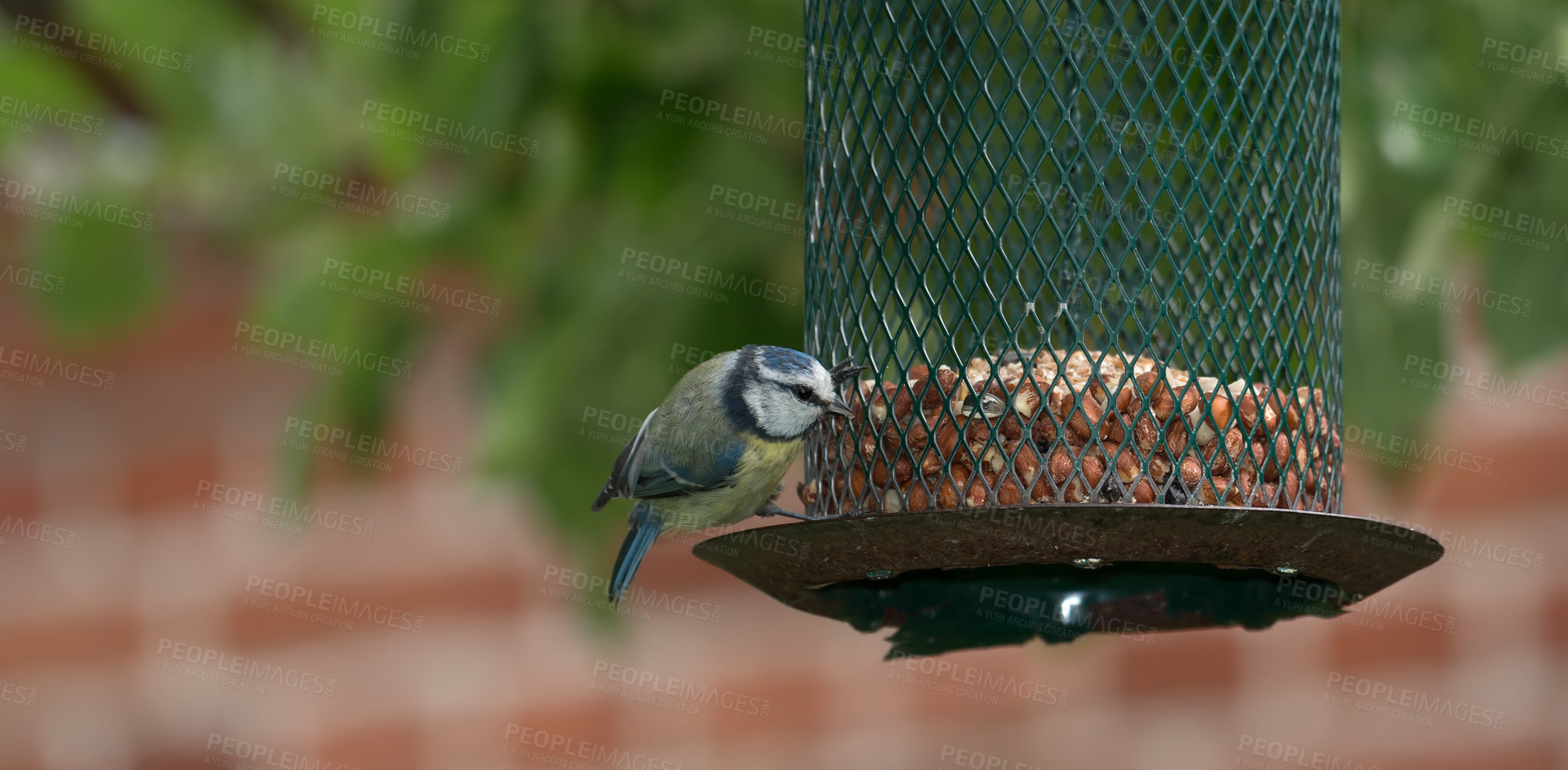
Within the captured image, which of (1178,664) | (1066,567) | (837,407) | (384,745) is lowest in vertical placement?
(384,745)

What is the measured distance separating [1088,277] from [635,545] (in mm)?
1255

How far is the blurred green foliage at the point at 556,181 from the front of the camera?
3627 mm

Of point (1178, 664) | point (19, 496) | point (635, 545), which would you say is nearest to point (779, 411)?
point (635, 545)

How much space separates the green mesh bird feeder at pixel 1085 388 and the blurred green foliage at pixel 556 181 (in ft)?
1.22

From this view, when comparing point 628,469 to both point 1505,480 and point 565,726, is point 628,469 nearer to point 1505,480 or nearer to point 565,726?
point 565,726

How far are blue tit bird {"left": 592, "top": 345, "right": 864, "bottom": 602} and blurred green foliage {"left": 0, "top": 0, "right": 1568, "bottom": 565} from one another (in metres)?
0.15

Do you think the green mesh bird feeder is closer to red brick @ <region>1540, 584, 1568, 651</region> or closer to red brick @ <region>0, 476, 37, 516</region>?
red brick @ <region>1540, 584, 1568, 651</region>

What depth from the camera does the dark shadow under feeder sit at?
2.55 metres

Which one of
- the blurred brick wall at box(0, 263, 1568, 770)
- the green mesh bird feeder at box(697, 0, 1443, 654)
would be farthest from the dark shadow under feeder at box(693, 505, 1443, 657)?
the blurred brick wall at box(0, 263, 1568, 770)

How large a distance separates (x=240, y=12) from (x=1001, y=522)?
2360mm

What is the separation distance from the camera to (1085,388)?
2.94 metres

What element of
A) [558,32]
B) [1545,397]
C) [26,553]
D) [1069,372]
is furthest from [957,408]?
[26,553]

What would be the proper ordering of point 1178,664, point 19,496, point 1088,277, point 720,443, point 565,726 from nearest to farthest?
point 720,443, point 1088,277, point 1178,664, point 565,726, point 19,496

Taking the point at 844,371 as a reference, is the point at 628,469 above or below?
below
